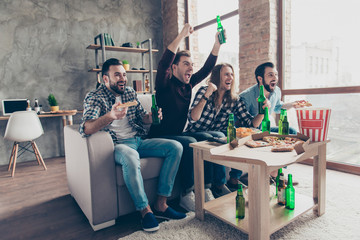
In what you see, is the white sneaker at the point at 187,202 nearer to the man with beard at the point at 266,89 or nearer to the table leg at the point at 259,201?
the table leg at the point at 259,201

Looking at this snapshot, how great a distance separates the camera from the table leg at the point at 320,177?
1.53 meters

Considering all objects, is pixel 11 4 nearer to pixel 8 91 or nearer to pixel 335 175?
pixel 8 91

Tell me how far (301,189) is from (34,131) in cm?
304

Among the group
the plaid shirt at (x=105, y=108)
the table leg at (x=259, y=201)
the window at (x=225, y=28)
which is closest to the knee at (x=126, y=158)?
the plaid shirt at (x=105, y=108)

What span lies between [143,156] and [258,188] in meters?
0.87

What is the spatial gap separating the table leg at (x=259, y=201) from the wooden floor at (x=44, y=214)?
744mm

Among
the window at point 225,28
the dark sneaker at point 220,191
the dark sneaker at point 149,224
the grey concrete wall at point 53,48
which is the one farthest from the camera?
the window at point 225,28

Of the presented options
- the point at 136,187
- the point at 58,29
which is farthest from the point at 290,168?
the point at 58,29

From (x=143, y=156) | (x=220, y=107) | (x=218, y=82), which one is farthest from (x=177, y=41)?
(x=143, y=156)

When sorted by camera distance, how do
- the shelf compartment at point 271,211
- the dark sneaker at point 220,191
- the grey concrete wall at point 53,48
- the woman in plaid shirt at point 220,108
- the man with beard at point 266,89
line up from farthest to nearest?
the grey concrete wall at point 53,48 → the man with beard at point 266,89 → the woman in plaid shirt at point 220,108 → the dark sneaker at point 220,191 → the shelf compartment at point 271,211

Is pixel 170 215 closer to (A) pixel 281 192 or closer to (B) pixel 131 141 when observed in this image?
(B) pixel 131 141

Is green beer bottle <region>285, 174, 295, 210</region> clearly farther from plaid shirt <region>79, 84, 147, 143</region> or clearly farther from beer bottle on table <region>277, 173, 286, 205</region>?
plaid shirt <region>79, 84, 147, 143</region>

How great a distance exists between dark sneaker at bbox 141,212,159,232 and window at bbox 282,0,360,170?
7.51 ft

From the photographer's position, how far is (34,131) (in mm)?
3068
